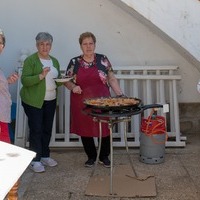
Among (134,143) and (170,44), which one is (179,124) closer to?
(134,143)

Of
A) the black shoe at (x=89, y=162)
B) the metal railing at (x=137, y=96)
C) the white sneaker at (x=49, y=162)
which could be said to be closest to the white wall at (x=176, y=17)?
the metal railing at (x=137, y=96)

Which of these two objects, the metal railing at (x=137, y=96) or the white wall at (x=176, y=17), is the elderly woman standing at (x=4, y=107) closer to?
the metal railing at (x=137, y=96)

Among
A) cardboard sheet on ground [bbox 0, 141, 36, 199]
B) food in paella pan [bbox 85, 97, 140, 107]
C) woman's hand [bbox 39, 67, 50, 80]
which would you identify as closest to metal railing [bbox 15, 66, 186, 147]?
woman's hand [bbox 39, 67, 50, 80]

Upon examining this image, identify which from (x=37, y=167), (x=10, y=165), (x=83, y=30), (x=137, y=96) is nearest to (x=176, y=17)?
(x=137, y=96)

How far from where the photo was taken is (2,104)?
3.83m

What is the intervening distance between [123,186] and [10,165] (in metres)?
2.18

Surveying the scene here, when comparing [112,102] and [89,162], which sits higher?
[112,102]

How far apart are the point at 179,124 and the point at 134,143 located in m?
0.79

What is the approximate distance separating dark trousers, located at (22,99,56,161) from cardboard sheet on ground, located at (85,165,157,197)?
80 centimetres

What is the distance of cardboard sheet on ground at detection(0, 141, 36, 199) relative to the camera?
203 centimetres

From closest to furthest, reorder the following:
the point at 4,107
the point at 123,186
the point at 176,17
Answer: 1. the point at 4,107
2. the point at 123,186
3. the point at 176,17

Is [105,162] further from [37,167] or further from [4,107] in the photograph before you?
[4,107]

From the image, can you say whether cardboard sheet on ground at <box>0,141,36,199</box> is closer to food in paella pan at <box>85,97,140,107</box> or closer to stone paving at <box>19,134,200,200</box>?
food in paella pan at <box>85,97,140,107</box>

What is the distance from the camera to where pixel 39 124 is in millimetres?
4715
